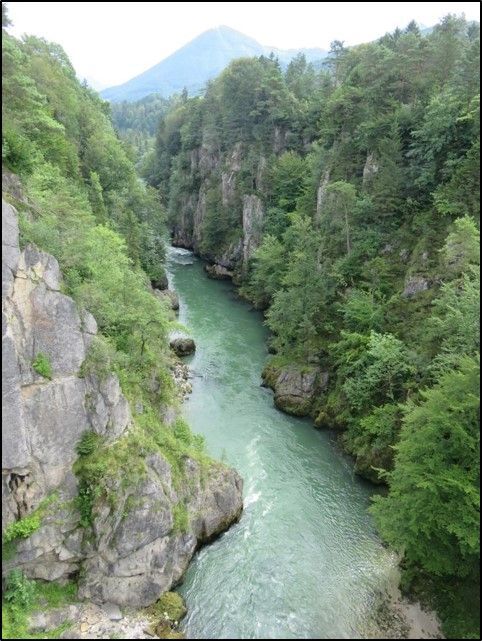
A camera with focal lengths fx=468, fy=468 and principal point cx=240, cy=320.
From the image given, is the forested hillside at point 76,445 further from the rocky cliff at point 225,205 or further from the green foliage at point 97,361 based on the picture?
the rocky cliff at point 225,205

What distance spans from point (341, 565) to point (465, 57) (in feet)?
98.3

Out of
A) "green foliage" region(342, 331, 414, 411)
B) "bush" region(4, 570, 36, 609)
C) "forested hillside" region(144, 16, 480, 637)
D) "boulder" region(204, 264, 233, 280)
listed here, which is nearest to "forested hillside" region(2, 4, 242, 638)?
"bush" region(4, 570, 36, 609)

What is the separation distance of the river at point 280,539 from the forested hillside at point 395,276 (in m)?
1.65

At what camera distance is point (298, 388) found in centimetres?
3105

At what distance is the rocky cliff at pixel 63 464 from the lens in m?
15.1

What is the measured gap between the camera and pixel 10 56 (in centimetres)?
1747

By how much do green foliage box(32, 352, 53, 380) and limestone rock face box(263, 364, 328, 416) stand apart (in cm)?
1765

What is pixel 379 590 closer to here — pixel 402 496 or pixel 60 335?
pixel 402 496

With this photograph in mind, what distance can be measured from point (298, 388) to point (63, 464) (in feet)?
58.1

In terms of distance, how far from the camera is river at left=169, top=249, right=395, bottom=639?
56.5ft

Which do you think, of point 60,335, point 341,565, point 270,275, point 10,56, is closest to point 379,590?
point 341,565

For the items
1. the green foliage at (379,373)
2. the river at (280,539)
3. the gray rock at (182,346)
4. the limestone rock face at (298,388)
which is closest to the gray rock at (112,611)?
the river at (280,539)

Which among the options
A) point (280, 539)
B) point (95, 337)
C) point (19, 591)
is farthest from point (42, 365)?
point (280, 539)

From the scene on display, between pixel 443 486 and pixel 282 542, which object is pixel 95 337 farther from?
pixel 443 486
